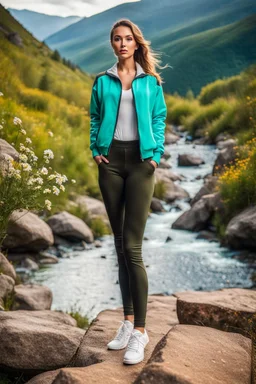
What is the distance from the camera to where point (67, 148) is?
13.5m

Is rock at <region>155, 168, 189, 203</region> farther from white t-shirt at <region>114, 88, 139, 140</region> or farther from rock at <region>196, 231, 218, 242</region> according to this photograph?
white t-shirt at <region>114, 88, 139, 140</region>

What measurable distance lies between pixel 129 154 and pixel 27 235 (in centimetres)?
596

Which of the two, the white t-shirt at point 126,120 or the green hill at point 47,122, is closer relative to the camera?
the white t-shirt at point 126,120

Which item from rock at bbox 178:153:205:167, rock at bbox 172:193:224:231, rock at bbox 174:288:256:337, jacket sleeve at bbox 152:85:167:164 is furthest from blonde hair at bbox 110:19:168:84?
rock at bbox 178:153:205:167

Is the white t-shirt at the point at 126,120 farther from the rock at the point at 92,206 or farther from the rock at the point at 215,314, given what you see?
the rock at the point at 92,206

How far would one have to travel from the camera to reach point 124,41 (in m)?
3.81

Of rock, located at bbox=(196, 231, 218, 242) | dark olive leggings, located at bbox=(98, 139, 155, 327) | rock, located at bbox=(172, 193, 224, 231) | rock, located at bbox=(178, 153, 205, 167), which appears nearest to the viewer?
dark olive leggings, located at bbox=(98, 139, 155, 327)

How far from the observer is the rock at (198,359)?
274cm

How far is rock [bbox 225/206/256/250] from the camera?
962 centimetres

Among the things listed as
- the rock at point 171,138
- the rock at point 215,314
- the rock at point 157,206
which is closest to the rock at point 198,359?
the rock at point 215,314

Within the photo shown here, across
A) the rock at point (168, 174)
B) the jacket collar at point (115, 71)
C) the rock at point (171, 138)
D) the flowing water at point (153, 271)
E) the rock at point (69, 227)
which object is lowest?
the flowing water at point (153, 271)

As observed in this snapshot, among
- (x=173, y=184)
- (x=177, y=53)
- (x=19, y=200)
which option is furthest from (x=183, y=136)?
(x=177, y=53)

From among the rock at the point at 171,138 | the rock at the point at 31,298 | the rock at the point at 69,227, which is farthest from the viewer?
the rock at the point at 171,138

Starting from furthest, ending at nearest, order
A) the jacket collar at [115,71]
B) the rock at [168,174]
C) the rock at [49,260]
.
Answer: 1. the rock at [168,174]
2. the rock at [49,260]
3. the jacket collar at [115,71]
